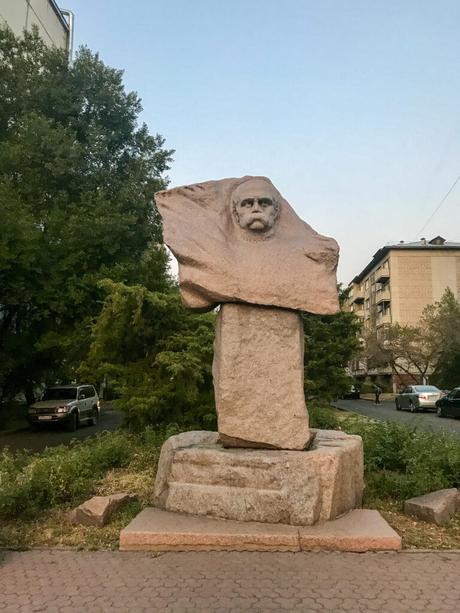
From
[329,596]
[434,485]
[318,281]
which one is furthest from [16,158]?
[329,596]

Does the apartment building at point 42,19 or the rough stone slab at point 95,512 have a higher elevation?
the apartment building at point 42,19

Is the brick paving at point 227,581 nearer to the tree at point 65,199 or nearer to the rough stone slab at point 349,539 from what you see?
the rough stone slab at point 349,539

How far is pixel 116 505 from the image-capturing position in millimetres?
5816

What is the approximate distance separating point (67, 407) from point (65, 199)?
7946 millimetres

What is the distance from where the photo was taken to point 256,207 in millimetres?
6023

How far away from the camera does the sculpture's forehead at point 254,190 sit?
19.9ft

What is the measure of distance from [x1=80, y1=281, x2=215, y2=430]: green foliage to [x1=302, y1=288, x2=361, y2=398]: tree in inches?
284

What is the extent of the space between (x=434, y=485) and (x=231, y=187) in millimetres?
4130

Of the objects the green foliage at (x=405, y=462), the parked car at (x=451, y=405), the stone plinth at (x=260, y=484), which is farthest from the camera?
the parked car at (x=451, y=405)

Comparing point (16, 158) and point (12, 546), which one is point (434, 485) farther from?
point (16, 158)

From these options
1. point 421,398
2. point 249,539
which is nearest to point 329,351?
point 421,398

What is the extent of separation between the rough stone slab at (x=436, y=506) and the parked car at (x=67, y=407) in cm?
1578

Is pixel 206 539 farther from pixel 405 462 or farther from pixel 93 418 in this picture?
pixel 93 418

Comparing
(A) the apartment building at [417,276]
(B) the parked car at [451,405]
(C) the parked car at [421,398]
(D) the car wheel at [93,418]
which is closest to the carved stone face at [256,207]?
(D) the car wheel at [93,418]
